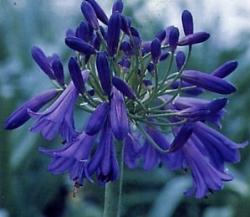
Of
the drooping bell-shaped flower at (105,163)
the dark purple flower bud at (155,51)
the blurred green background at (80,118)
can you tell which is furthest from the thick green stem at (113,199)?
the blurred green background at (80,118)

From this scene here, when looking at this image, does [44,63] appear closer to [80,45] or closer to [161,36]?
[80,45]

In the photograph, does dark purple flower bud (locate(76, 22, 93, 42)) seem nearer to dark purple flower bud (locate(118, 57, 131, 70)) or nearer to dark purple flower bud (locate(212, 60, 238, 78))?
dark purple flower bud (locate(118, 57, 131, 70))

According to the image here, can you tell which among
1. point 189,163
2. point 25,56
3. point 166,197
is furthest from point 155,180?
point 189,163

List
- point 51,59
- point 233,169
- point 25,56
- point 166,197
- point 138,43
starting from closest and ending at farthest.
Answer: point 138,43
point 51,59
point 166,197
point 233,169
point 25,56

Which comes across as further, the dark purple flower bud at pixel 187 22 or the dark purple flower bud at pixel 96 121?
the dark purple flower bud at pixel 187 22

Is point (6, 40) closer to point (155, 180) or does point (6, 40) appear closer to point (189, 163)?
point (155, 180)

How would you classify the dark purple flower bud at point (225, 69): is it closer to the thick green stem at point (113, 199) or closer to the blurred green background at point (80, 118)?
the thick green stem at point (113, 199)

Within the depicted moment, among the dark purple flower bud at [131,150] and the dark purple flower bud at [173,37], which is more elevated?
the dark purple flower bud at [173,37]
